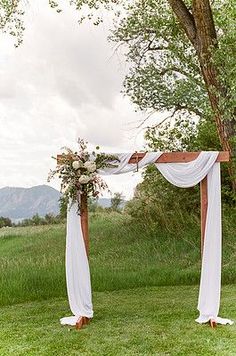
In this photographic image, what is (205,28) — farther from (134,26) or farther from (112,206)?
(112,206)

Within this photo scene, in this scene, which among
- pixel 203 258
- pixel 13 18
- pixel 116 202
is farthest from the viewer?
pixel 116 202

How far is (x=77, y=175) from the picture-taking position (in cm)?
771

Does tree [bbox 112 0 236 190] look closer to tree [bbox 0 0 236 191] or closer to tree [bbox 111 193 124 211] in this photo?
tree [bbox 0 0 236 191]

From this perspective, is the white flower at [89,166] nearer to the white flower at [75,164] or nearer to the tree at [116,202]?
the white flower at [75,164]

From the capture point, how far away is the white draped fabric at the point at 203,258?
7.77 m

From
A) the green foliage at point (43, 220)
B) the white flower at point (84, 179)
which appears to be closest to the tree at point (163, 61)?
the green foliage at point (43, 220)

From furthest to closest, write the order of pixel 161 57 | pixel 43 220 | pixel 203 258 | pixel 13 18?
pixel 43 220 < pixel 161 57 < pixel 13 18 < pixel 203 258

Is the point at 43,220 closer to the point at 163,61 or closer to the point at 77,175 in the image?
the point at 163,61

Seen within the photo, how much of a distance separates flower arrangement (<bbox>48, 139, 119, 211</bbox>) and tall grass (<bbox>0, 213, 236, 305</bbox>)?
10.0ft

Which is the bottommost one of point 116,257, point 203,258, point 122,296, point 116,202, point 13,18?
point 122,296

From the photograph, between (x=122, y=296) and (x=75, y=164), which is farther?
(x=122, y=296)

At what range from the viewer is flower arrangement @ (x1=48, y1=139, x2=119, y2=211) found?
7688 mm

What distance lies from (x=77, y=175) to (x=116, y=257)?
623cm

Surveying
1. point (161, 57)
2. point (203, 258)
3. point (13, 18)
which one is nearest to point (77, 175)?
point (203, 258)
